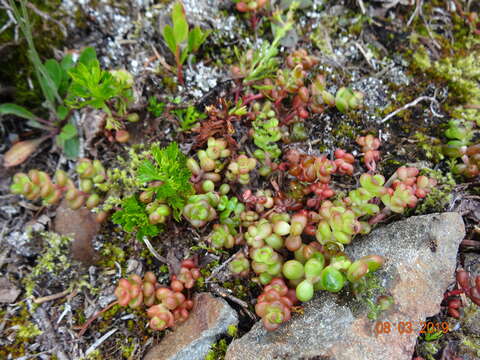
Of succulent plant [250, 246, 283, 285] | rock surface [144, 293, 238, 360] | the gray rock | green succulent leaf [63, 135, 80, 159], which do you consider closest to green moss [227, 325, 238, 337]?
rock surface [144, 293, 238, 360]

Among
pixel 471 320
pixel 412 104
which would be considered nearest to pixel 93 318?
pixel 471 320

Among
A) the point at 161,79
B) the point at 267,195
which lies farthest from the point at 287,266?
the point at 161,79

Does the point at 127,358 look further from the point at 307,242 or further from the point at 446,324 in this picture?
the point at 446,324

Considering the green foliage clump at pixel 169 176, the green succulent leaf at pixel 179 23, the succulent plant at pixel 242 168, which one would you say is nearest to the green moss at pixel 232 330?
the green foliage clump at pixel 169 176

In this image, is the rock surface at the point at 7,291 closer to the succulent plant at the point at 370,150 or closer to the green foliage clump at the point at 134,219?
the green foliage clump at the point at 134,219
